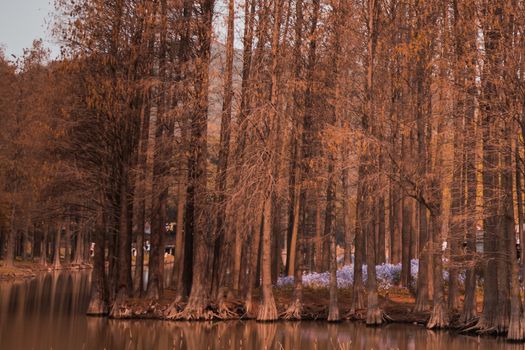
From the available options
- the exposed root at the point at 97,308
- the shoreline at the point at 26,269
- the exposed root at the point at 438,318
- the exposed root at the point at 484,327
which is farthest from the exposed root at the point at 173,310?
the shoreline at the point at 26,269

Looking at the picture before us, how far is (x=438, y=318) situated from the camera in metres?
21.6

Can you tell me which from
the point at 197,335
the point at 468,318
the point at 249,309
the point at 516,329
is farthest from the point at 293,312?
the point at 516,329

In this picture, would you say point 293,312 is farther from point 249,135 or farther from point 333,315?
point 249,135

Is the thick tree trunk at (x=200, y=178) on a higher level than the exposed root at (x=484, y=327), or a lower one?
higher

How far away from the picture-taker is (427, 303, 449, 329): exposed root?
21.5 metres

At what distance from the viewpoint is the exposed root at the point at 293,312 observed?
23781 mm

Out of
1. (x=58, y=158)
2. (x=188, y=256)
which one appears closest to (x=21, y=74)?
(x=58, y=158)

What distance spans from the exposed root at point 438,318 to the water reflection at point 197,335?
43 cm

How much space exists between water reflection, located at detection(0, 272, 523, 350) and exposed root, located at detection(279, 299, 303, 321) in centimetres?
81

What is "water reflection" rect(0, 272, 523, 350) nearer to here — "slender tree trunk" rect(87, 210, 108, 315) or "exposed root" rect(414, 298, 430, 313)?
"slender tree trunk" rect(87, 210, 108, 315)

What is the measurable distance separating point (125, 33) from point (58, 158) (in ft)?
17.6

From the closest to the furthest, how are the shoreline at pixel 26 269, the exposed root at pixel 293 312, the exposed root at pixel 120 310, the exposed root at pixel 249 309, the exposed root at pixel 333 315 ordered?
the exposed root at pixel 120 310
the exposed root at pixel 333 315
the exposed root at pixel 249 309
the exposed root at pixel 293 312
the shoreline at pixel 26 269

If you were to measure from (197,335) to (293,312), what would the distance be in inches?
219

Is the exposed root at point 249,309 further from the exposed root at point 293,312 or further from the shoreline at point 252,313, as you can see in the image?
the exposed root at point 293,312
